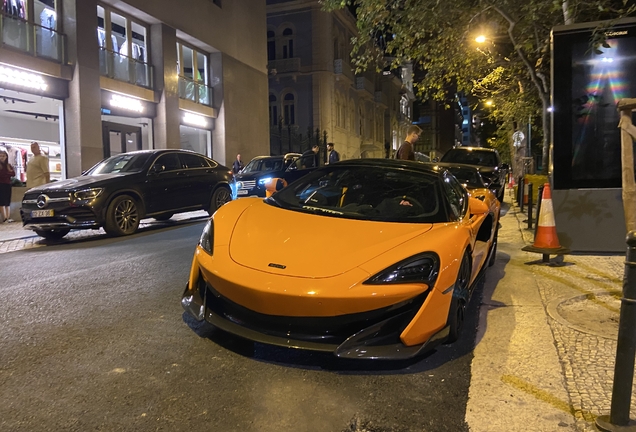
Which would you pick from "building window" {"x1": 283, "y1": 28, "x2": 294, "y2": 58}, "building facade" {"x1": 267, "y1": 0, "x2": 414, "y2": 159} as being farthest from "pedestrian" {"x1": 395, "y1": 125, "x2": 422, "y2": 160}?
"building window" {"x1": 283, "y1": 28, "x2": 294, "y2": 58}

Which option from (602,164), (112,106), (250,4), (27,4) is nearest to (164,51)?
(112,106)

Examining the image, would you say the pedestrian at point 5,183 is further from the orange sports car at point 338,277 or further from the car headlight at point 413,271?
the car headlight at point 413,271

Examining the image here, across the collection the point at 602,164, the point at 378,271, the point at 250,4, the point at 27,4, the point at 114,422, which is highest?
the point at 250,4

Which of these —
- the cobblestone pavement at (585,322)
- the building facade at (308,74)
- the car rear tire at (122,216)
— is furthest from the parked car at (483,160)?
the building facade at (308,74)

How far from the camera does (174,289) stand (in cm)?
507

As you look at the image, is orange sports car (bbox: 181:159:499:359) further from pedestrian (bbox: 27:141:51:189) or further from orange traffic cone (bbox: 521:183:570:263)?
pedestrian (bbox: 27:141:51:189)

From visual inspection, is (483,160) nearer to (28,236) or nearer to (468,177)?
(468,177)

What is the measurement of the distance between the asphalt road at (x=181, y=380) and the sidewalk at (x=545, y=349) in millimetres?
160

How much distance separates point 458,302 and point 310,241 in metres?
1.15

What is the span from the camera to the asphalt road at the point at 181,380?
2.54 m

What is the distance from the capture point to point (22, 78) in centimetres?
1304

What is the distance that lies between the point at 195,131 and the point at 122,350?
19432 millimetres

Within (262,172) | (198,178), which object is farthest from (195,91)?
(198,178)

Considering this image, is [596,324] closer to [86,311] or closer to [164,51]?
[86,311]
